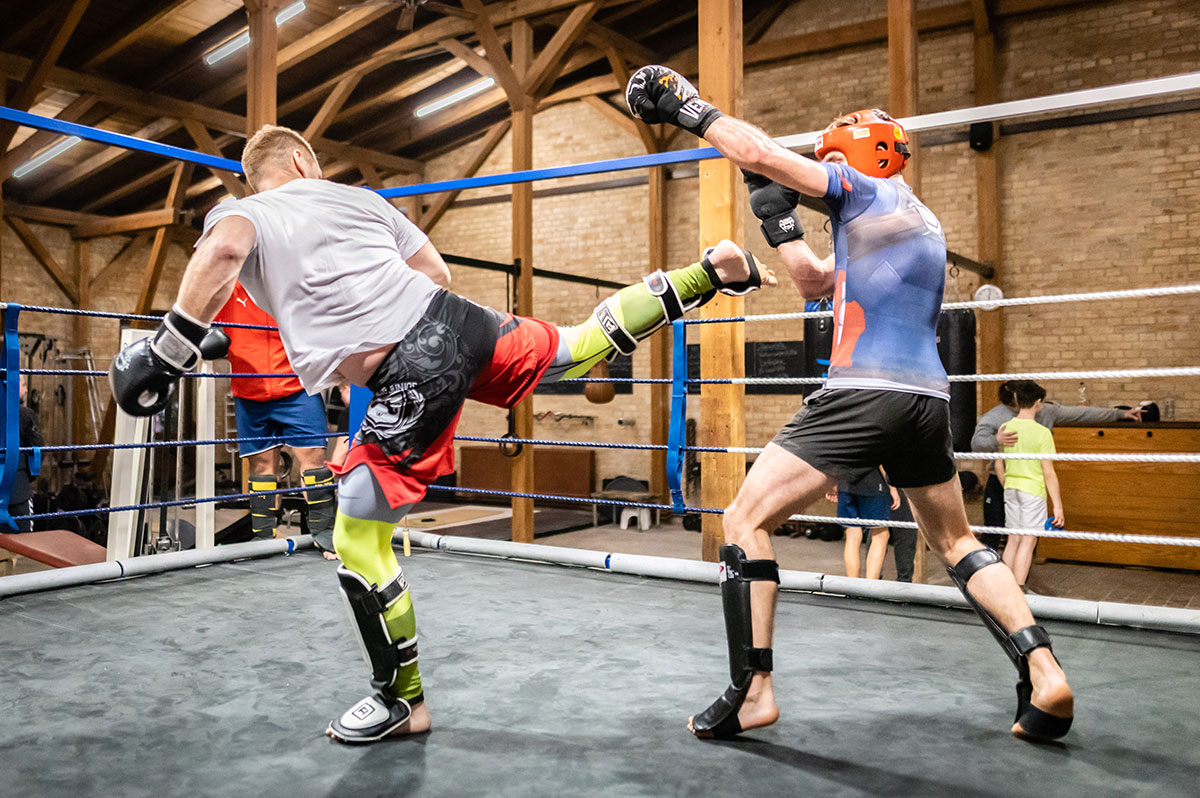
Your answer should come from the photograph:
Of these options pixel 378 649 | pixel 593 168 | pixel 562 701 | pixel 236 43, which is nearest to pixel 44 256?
pixel 236 43

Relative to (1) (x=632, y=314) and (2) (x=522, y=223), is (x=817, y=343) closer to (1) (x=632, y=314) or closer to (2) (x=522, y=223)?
(2) (x=522, y=223)

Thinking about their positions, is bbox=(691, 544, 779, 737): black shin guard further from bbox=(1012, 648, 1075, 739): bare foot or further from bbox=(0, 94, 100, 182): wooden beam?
bbox=(0, 94, 100, 182): wooden beam

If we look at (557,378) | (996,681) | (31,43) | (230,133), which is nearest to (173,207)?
(230,133)

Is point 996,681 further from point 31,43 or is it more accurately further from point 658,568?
point 31,43

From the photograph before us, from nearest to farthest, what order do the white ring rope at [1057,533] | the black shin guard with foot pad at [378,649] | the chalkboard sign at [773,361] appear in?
the black shin guard with foot pad at [378,649] → the white ring rope at [1057,533] → the chalkboard sign at [773,361]

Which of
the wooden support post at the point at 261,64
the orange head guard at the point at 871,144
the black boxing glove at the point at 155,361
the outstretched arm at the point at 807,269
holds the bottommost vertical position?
the black boxing glove at the point at 155,361

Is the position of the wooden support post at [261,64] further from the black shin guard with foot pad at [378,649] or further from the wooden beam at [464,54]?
the black shin guard with foot pad at [378,649]

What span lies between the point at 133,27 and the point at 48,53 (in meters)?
0.78

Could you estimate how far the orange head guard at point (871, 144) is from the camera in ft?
6.51

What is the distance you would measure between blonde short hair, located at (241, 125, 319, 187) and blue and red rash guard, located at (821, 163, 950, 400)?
121 cm

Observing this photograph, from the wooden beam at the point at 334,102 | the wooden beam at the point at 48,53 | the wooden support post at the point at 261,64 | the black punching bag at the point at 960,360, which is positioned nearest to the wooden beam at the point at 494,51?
the wooden support post at the point at 261,64

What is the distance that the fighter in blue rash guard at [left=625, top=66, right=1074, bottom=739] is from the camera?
1792 mm

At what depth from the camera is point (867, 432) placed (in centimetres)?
180

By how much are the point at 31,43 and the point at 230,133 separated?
6.82 ft
